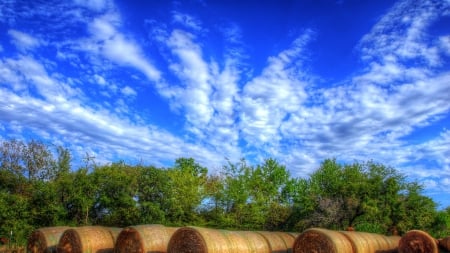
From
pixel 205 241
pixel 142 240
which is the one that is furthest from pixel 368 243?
pixel 142 240

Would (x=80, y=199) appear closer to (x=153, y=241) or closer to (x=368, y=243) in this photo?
(x=153, y=241)

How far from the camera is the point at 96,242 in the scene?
17.6 m

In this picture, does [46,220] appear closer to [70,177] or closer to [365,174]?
[70,177]

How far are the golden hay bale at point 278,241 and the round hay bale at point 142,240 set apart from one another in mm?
4699

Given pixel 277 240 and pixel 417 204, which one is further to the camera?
pixel 417 204

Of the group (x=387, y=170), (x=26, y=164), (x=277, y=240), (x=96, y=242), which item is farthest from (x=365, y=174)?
(x=26, y=164)

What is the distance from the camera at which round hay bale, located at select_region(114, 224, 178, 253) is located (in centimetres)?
1588

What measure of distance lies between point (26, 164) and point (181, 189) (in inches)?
893

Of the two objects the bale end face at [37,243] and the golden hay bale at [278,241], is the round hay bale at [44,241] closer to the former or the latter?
the bale end face at [37,243]

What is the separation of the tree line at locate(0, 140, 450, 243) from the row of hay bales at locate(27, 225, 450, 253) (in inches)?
398

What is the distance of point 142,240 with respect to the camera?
15.8m

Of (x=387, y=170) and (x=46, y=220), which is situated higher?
(x=387, y=170)

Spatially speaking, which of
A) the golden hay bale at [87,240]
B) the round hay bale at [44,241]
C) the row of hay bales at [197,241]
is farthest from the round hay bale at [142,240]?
the round hay bale at [44,241]

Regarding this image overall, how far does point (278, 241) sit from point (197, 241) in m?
6.60
